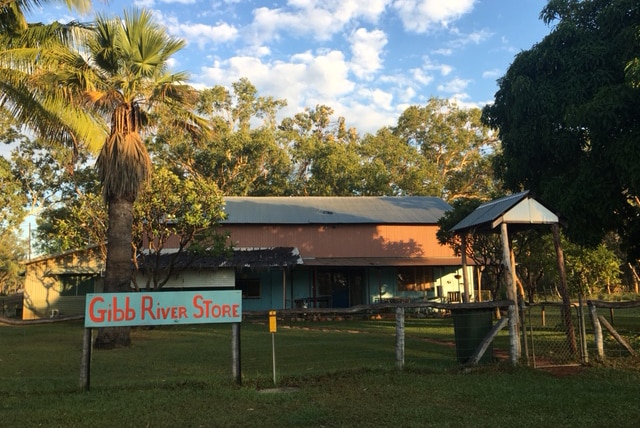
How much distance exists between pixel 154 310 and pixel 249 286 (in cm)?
1952

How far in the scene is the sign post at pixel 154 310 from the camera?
307 inches

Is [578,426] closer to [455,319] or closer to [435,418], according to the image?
[435,418]

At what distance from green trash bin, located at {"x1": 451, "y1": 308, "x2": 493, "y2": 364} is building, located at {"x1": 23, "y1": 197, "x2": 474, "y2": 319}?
15685 mm

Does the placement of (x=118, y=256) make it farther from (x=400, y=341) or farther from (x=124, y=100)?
(x=400, y=341)

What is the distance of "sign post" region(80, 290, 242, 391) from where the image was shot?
7797 mm

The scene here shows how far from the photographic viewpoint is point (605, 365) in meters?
8.98

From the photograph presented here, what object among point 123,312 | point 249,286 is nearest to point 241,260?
point 249,286

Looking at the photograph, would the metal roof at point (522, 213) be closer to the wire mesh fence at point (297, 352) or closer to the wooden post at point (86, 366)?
the wire mesh fence at point (297, 352)

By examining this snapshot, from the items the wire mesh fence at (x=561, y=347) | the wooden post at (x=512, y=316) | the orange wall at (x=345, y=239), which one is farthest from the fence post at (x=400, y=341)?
the orange wall at (x=345, y=239)

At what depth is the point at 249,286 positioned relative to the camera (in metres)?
27.3

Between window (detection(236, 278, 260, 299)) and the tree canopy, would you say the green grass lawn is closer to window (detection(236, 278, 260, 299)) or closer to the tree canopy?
the tree canopy

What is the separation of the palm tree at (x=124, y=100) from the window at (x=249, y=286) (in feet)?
43.4

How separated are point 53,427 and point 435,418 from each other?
4.37 meters

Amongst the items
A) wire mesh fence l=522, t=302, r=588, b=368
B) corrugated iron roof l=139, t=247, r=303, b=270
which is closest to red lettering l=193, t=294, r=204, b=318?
wire mesh fence l=522, t=302, r=588, b=368
